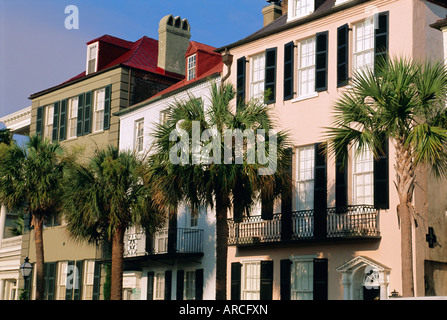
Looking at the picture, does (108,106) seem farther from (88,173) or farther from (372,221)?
(372,221)

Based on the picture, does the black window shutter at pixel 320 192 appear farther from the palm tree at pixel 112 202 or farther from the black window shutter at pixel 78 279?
the black window shutter at pixel 78 279

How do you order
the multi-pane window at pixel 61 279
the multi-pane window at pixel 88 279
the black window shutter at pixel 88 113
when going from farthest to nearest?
the black window shutter at pixel 88 113, the multi-pane window at pixel 61 279, the multi-pane window at pixel 88 279

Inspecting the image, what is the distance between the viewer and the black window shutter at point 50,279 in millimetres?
38281

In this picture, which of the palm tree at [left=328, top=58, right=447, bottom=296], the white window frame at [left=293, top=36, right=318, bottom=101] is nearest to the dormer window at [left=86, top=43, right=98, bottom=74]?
the white window frame at [left=293, top=36, right=318, bottom=101]

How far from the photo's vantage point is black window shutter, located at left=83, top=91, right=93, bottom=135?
3828 centimetres

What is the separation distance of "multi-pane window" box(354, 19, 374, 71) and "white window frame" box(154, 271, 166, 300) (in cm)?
1338

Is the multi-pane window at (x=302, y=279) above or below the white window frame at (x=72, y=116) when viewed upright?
below

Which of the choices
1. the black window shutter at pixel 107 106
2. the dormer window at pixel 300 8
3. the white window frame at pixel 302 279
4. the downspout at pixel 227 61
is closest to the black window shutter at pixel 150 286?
the black window shutter at pixel 107 106

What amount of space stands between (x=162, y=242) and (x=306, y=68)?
1070 centimetres

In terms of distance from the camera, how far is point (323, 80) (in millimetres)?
25094

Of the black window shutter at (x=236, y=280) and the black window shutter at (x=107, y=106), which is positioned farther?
the black window shutter at (x=107, y=106)

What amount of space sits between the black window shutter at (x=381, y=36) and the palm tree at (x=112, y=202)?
29.4 ft
